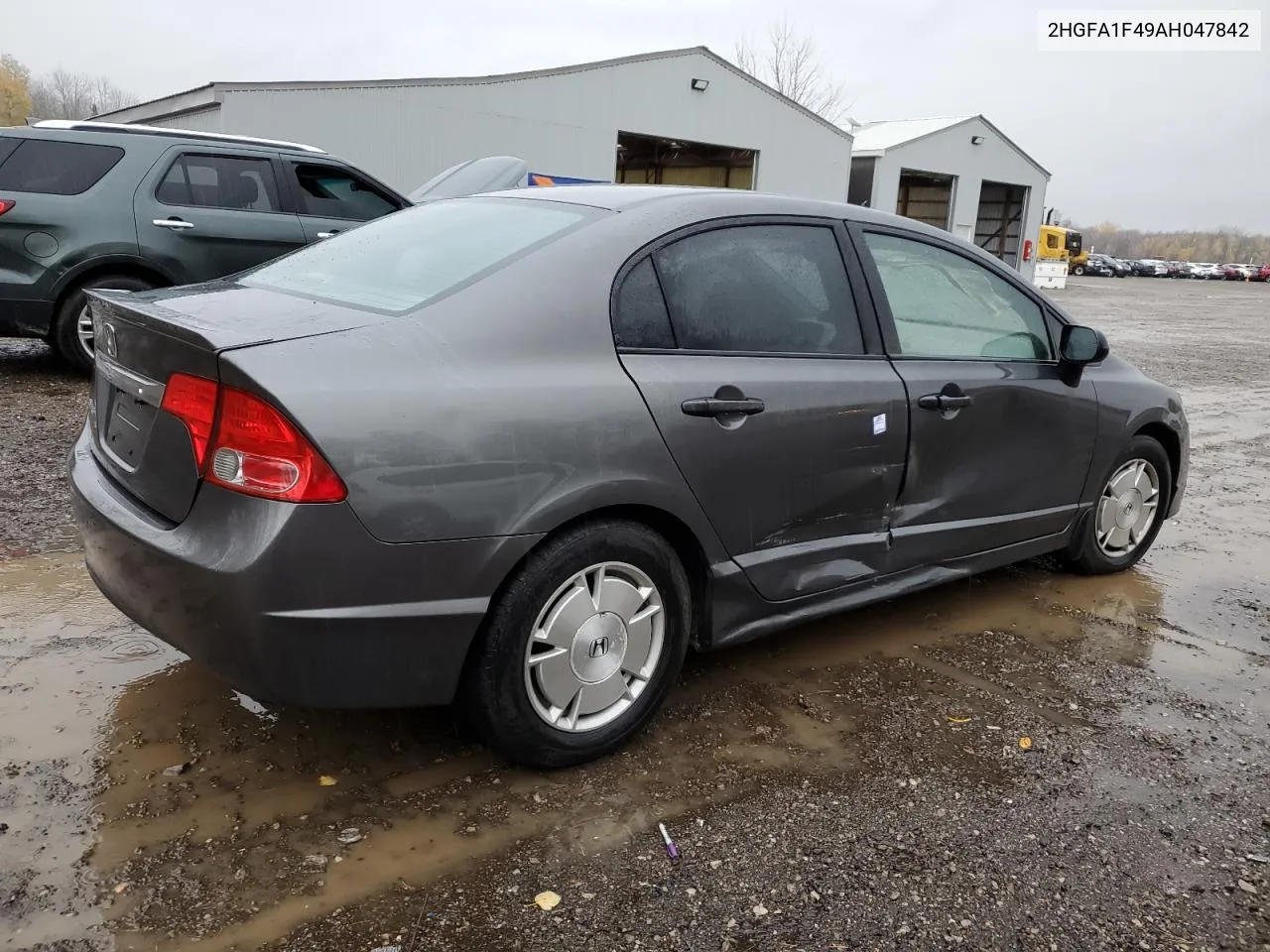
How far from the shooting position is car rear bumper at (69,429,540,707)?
2.14 metres

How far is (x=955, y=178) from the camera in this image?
29.1 metres

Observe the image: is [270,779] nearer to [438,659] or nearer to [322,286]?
[438,659]

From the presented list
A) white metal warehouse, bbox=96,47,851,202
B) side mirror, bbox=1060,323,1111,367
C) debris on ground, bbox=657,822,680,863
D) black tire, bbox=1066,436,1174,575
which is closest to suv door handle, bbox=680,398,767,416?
debris on ground, bbox=657,822,680,863

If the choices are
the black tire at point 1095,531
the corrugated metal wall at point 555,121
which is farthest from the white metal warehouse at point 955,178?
the black tire at point 1095,531

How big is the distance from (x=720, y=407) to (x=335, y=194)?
611cm

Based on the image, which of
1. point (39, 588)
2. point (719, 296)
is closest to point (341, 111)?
point (39, 588)

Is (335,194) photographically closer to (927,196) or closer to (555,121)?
(555,121)

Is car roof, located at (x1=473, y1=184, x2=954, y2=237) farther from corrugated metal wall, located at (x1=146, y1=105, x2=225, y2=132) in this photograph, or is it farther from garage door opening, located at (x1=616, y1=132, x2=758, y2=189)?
garage door opening, located at (x1=616, y1=132, x2=758, y2=189)

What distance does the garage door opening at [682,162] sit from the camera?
21.3 metres

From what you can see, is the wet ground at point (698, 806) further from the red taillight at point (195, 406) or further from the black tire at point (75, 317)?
the black tire at point (75, 317)

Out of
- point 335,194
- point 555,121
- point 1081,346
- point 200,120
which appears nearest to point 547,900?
→ point 1081,346

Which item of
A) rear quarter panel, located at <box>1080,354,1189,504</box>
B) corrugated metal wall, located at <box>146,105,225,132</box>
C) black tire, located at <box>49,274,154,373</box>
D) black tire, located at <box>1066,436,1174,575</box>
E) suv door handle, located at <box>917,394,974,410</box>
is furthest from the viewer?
corrugated metal wall, located at <box>146,105,225,132</box>

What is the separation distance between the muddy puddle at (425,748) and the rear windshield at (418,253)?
126 cm

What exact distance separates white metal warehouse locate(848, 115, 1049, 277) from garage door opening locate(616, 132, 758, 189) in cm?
524
